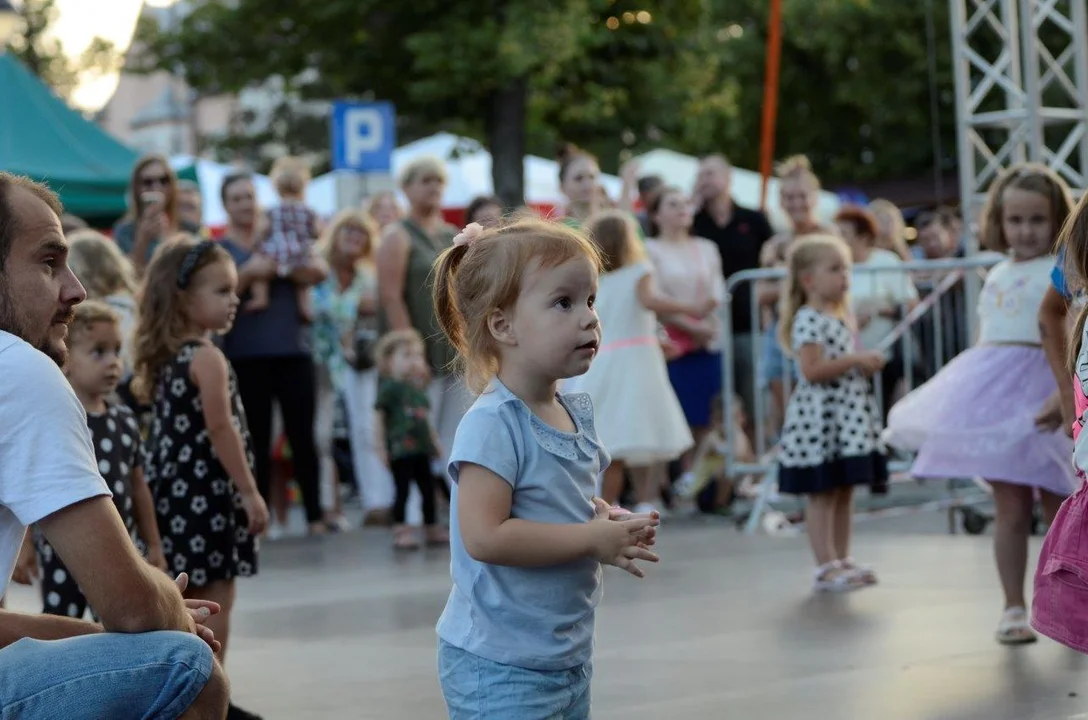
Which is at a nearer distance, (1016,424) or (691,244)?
(1016,424)

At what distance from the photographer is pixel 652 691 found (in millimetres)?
5742

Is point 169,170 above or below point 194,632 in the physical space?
above

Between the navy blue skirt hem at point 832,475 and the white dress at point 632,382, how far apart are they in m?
2.02

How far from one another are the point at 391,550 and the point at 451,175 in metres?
14.0

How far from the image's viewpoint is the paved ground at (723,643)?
18.1ft

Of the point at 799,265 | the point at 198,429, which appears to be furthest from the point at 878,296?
the point at 198,429

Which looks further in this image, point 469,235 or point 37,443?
point 469,235

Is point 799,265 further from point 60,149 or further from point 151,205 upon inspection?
point 60,149

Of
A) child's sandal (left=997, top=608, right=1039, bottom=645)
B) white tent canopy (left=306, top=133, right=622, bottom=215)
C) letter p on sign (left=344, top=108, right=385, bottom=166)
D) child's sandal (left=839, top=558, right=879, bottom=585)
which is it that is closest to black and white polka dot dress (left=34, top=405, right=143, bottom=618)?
child's sandal (left=997, top=608, right=1039, bottom=645)

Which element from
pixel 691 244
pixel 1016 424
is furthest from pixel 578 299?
pixel 691 244

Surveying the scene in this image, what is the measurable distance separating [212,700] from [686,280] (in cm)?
803

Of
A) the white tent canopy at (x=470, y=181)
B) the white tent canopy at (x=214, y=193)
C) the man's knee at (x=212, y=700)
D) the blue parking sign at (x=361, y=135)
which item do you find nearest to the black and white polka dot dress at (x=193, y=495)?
the man's knee at (x=212, y=700)

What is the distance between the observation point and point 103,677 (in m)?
3.18

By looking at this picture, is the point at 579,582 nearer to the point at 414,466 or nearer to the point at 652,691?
the point at 652,691
